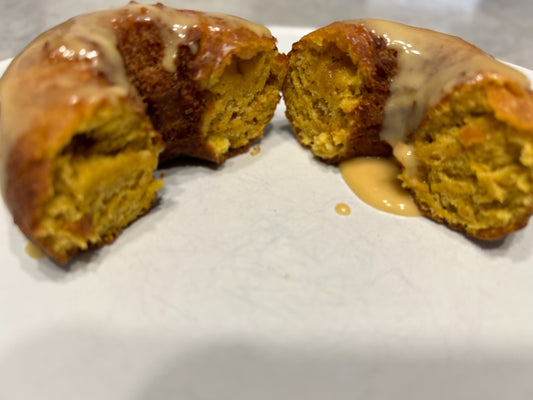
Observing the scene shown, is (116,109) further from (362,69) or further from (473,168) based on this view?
(473,168)

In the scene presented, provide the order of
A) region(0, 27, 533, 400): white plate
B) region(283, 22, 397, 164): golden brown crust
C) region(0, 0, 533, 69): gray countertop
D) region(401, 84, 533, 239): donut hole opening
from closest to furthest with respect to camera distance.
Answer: region(0, 27, 533, 400): white plate
region(401, 84, 533, 239): donut hole opening
region(283, 22, 397, 164): golden brown crust
region(0, 0, 533, 69): gray countertop

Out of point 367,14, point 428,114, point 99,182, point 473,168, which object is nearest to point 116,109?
point 99,182

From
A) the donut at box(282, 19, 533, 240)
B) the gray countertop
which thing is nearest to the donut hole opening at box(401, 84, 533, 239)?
the donut at box(282, 19, 533, 240)

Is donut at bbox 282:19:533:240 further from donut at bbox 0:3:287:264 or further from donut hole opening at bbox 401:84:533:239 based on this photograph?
donut at bbox 0:3:287:264

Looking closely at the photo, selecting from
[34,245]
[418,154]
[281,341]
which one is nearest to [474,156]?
[418,154]

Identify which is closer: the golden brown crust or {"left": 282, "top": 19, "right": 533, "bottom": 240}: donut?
{"left": 282, "top": 19, "right": 533, "bottom": 240}: donut

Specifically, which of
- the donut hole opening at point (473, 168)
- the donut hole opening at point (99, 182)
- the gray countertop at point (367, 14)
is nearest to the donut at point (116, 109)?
the donut hole opening at point (99, 182)

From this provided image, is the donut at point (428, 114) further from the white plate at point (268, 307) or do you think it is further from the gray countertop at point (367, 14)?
the gray countertop at point (367, 14)
